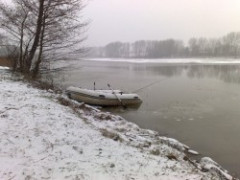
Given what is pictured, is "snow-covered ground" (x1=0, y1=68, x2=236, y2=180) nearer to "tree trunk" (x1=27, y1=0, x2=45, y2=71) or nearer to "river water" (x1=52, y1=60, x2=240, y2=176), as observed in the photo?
"river water" (x1=52, y1=60, x2=240, y2=176)

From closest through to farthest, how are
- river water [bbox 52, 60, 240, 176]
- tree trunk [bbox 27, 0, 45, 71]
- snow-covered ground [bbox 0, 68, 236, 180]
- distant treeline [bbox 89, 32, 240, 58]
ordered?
snow-covered ground [bbox 0, 68, 236, 180] < river water [bbox 52, 60, 240, 176] < tree trunk [bbox 27, 0, 45, 71] < distant treeline [bbox 89, 32, 240, 58]

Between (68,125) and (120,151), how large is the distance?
1.74m

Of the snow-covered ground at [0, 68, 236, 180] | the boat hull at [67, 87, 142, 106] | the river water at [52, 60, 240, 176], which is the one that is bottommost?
the river water at [52, 60, 240, 176]

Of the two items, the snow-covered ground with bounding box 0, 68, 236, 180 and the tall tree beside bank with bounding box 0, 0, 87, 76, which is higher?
the tall tree beside bank with bounding box 0, 0, 87, 76

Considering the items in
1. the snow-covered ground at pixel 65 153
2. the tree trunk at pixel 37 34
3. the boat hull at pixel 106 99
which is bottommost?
the boat hull at pixel 106 99

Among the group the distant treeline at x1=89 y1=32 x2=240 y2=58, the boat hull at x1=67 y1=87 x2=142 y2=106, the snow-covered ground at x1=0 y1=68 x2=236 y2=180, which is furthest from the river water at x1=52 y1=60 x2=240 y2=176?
the distant treeline at x1=89 y1=32 x2=240 y2=58

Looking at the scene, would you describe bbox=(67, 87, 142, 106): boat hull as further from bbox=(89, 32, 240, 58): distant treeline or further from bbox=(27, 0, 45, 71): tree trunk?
bbox=(89, 32, 240, 58): distant treeline

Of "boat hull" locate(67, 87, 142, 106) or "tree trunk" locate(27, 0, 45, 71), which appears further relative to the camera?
"boat hull" locate(67, 87, 142, 106)

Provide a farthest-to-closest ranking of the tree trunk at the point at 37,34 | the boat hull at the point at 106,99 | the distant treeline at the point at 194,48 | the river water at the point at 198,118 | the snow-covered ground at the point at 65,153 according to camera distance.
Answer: the distant treeline at the point at 194,48
the boat hull at the point at 106,99
the tree trunk at the point at 37,34
the river water at the point at 198,118
the snow-covered ground at the point at 65,153

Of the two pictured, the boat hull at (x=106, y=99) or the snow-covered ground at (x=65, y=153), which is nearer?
the snow-covered ground at (x=65, y=153)

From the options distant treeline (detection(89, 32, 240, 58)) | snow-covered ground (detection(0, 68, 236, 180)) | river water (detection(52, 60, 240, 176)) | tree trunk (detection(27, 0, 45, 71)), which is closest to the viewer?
snow-covered ground (detection(0, 68, 236, 180))

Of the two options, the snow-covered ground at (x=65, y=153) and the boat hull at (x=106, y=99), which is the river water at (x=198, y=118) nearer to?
the boat hull at (x=106, y=99)

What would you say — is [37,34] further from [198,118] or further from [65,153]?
[65,153]

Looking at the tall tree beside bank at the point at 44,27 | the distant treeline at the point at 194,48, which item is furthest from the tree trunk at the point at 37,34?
the distant treeline at the point at 194,48
